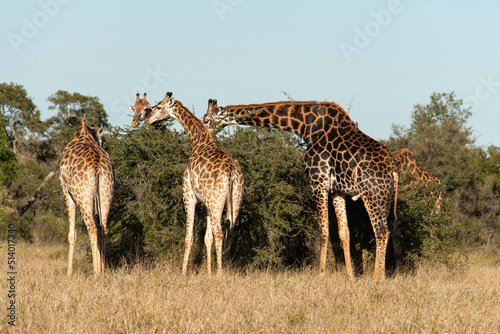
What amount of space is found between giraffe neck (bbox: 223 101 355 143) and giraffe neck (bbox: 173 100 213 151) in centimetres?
58

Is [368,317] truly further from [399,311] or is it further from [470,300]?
[470,300]

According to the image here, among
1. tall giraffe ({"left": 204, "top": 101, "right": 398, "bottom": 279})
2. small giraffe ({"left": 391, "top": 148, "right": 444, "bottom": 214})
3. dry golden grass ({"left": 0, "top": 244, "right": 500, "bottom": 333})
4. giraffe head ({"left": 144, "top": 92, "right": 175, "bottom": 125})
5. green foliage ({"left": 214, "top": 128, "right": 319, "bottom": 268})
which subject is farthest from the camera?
small giraffe ({"left": 391, "top": 148, "right": 444, "bottom": 214})

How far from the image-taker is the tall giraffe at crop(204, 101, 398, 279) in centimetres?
761

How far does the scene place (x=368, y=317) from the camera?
5402 mm

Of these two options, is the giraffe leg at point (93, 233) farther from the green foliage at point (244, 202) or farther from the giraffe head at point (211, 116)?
the giraffe head at point (211, 116)

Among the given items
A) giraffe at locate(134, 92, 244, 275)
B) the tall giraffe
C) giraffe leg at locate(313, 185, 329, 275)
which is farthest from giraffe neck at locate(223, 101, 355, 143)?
giraffe leg at locate(313, 185, 329, 275)

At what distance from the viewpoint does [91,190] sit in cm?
754

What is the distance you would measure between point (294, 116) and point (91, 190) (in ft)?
11.7

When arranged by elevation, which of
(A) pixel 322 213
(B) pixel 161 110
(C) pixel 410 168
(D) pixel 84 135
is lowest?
(A) pixel 322 213

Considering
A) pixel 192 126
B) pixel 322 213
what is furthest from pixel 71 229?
pixel 322 213

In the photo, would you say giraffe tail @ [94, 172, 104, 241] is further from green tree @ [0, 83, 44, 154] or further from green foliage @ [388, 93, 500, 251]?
green tree @ [0, 83, 44, 154]

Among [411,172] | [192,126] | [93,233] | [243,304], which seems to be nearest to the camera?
[243,304]

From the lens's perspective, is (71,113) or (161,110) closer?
(161,110)

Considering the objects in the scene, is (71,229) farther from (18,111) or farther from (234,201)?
(18,111)
